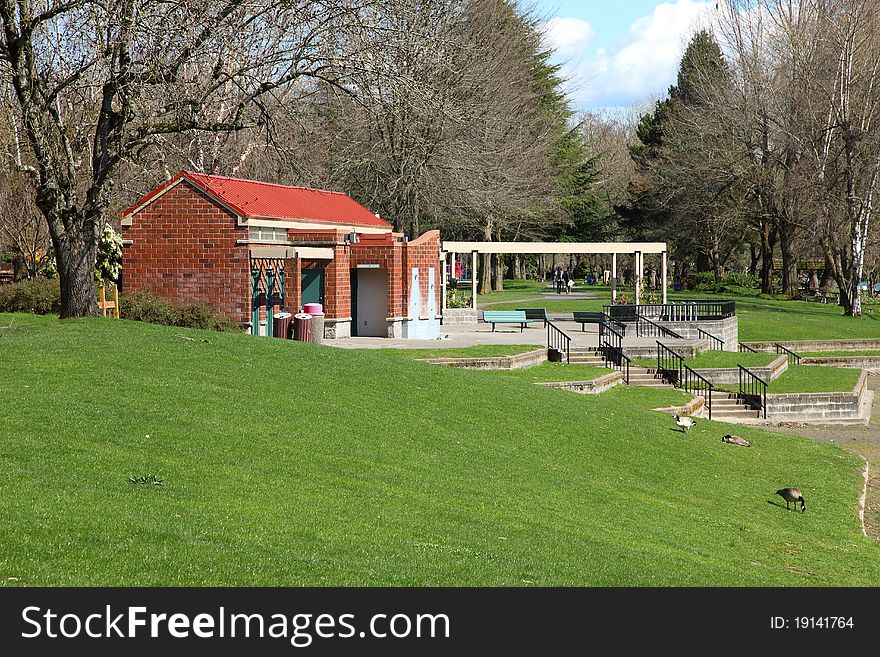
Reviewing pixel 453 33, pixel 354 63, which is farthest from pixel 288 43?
pixel 453 33

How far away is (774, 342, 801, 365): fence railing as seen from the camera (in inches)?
1421

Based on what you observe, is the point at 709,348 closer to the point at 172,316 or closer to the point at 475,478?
the point at 172,316

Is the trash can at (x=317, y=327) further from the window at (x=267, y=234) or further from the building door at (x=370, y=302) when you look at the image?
the building door at (x=370, y=302)

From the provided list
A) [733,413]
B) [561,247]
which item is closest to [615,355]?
[733,413]

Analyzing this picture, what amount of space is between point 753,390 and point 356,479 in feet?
60.7

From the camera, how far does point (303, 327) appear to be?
86.4ft

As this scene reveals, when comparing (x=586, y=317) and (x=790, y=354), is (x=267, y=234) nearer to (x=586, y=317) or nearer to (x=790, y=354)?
(x=586, y=317)

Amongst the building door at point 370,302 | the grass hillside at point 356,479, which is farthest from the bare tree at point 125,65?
the building door at point 370,302

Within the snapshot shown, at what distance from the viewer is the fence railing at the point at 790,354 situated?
118 feet

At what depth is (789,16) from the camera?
5328 centimetres

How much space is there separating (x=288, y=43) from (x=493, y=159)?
33130mm

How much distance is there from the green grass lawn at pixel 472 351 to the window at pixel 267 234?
5.06 m

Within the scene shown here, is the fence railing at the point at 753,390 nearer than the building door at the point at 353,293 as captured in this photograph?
Yes
